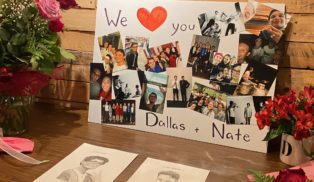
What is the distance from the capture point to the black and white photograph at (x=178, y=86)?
0.98 m

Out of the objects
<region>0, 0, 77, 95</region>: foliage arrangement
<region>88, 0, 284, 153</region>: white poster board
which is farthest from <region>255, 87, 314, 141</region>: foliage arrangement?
<region>0, 0, 77, 95</region>: foliage arrangement

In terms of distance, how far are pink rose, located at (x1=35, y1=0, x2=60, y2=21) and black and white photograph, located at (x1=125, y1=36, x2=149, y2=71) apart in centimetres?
24

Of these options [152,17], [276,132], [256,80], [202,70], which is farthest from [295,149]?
[152,17]

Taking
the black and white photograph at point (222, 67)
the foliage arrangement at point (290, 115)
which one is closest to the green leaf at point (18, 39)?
the black and white photograph at point (222, 67)

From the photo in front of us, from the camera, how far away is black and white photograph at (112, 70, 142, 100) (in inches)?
40.7

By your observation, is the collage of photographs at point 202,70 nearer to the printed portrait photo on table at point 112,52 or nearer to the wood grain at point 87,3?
the printed portrait photo on table at point 112,52

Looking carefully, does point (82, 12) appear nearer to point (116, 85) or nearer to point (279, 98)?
point (116, 85)

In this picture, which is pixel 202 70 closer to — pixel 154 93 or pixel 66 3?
pixel 154 93

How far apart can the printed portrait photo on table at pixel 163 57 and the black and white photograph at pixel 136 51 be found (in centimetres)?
1

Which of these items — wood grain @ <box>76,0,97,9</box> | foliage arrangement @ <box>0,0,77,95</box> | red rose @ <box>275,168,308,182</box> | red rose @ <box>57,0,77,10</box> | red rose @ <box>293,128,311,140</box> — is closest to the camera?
red rose @ <box>275,168,308,182</box>

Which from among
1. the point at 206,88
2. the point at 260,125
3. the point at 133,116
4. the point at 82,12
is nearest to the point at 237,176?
the point at 260,125

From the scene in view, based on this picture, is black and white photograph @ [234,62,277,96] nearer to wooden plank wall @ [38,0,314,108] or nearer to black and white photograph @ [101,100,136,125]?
wooden plank wall @ [38,0,314,108]

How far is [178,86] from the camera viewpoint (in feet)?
3.24

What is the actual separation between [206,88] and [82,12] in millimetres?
507
